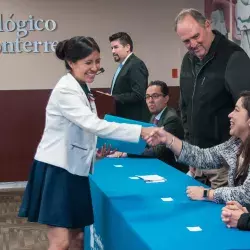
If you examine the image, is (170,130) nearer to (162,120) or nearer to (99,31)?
(162,120)

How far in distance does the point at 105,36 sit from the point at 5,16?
1242mm

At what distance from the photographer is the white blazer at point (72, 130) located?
95.0 inches

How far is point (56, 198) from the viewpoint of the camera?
242 cm

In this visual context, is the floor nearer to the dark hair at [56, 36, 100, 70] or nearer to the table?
the table

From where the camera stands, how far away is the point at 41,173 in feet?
8.09

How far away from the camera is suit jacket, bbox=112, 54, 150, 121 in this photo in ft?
15.1

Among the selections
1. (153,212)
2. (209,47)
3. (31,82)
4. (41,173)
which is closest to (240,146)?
(153,212)

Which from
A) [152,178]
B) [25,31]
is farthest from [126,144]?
[25,31]

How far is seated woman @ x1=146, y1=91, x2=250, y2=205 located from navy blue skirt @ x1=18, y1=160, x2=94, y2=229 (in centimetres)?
44

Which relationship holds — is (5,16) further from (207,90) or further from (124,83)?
(207,90)

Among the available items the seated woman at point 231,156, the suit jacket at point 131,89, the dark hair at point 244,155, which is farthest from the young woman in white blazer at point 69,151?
the suit jacket at point 131,89

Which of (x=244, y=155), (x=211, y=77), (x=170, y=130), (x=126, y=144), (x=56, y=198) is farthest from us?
(x=170, y=130)

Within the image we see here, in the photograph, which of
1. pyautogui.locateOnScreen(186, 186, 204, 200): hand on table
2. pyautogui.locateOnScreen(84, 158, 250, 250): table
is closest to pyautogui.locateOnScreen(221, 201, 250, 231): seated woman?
pyautogui.locateOnScreen(84, 158, 250, 250): table

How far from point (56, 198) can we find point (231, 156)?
2.76ft
